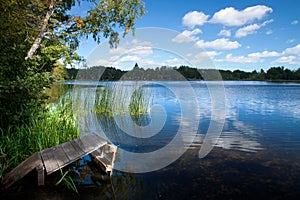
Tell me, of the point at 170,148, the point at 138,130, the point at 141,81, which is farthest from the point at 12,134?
the point at 141,81

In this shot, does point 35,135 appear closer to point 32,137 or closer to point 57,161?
point 32,137

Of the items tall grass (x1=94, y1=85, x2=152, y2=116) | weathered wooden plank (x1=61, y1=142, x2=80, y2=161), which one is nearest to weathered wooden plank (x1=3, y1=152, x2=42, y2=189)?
weathered wooden plank (x1=61, y1=142, x2=80, y2=161)

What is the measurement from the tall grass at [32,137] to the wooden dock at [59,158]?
1.12ft

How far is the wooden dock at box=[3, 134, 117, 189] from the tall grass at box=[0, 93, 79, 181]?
34cm

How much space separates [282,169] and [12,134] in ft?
16.3

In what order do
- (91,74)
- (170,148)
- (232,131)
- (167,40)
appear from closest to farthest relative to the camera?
(170,148) < (167,40) < (232,131) < (91,74)

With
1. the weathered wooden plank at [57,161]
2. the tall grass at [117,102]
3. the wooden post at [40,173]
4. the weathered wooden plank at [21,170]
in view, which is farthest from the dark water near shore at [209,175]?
the tall grass at [117,102]

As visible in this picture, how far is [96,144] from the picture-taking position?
4316 millimetres

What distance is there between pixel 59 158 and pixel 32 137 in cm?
113

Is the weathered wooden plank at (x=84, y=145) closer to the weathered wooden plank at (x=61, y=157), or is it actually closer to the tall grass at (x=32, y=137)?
the weathered wooden plank at (x=61, y=157)

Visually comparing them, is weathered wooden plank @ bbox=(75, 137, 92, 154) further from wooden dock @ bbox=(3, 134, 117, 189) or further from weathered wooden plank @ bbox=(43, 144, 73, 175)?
weathered wooden plank @ bbox=(43, 144, 73, 175)

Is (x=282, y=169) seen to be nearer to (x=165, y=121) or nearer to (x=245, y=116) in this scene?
(x=165, y=121)

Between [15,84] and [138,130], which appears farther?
[138,130]

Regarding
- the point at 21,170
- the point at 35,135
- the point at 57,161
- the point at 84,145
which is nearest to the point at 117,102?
the point at 35,135
